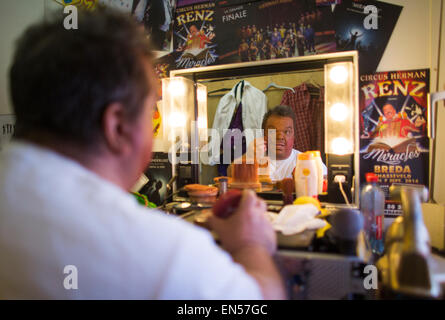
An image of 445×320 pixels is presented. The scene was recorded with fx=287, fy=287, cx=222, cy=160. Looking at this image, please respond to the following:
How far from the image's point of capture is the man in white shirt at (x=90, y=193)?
366 millimetres

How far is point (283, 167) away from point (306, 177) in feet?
0.63

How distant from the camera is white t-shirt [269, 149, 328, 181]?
1350 mm

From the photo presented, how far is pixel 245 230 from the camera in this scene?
→ 1.82ft

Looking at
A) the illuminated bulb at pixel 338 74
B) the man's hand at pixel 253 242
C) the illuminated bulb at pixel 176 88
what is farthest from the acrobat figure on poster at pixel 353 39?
the man's hand at pixel 253 242

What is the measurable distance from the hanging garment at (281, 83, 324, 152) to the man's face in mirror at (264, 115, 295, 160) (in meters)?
0.03

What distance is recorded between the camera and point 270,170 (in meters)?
1.38

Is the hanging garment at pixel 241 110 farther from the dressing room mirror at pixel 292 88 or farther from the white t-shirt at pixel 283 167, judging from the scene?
the white t-shirt at pixel 283 167

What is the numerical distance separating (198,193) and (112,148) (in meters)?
0.80

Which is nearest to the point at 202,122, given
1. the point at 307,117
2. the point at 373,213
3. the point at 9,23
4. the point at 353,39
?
the point at 307,117

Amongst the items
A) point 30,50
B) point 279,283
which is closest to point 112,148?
point 30,50

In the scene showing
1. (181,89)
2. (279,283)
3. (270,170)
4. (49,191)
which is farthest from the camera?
(181,89)

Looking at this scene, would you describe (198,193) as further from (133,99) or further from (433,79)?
(433,79)

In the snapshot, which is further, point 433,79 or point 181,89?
point 181,89

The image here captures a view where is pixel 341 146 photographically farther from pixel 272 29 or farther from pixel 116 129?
pixel 116 129
